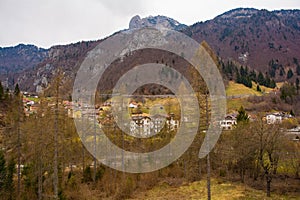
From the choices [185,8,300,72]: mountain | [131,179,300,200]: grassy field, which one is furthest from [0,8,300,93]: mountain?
[131,179,300,200]: grassy field

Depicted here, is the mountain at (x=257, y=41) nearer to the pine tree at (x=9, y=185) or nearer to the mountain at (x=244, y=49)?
the mountain at (x=244, y=49)

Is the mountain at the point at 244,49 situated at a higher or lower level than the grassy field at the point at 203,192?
higher

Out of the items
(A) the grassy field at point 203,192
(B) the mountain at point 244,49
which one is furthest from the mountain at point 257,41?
(A) the grassy field at point 203,192

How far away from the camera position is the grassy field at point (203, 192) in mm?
17938

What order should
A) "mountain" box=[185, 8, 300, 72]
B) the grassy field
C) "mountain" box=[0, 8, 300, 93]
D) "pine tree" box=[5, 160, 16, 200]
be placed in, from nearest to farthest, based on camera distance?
"pine tree" box=[5, 160, 16, 200]
the grassy field
"mountain" box=[0, 8, 300, 93]
"mountain" box=[185, 8, 300, 72]

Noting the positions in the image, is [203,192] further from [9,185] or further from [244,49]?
[244,49]

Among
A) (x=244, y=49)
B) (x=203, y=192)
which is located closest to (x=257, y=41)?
(x=244, y=49)

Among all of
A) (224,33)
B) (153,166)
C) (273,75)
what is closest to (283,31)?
(224,33)

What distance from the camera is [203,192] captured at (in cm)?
1962

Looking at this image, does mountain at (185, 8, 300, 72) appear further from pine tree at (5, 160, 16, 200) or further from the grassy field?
pine tree at (5, 160, 16, 200)

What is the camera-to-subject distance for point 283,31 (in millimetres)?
179000

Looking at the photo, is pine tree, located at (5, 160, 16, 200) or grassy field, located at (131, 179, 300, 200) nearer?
pine tree, located at (5, 160, 16, 200)

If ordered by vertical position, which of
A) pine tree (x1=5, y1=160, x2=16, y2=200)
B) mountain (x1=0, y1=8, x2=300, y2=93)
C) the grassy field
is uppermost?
mountain (x1=0, y1=8, x2=300, y2=93)

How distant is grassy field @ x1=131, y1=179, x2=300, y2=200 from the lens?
17.9m
